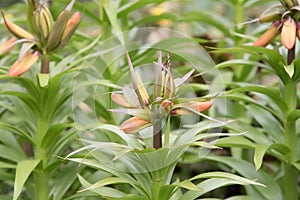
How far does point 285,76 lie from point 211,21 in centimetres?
41

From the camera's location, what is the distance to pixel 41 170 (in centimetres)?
107

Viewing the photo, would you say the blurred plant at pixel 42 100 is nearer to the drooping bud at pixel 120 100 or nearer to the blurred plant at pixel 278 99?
the drooping bud at pixel 120 100

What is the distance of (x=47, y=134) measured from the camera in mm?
1055

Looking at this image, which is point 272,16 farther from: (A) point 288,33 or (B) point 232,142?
(B) point 232,142

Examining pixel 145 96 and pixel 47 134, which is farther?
pixel 47 134

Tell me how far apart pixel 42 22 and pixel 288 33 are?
447mm

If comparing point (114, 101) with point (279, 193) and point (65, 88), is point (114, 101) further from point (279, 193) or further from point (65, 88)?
point (279, 193)

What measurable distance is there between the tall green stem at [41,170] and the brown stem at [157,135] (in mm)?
316

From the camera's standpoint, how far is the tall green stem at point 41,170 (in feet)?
3.52

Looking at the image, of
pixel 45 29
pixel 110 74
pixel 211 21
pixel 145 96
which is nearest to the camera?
pixel 145 96

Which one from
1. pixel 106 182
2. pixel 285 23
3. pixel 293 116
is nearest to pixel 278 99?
pixel 293 116

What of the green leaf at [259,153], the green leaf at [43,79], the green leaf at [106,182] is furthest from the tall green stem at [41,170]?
the green leaf at [259,153]

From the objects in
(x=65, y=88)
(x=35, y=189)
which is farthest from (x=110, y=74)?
(x=35, y=189)

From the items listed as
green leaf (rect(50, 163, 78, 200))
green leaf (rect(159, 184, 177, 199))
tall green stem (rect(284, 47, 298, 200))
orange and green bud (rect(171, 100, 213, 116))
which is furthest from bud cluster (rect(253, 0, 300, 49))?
green leaf (rect(50, 163, 78, 200))
